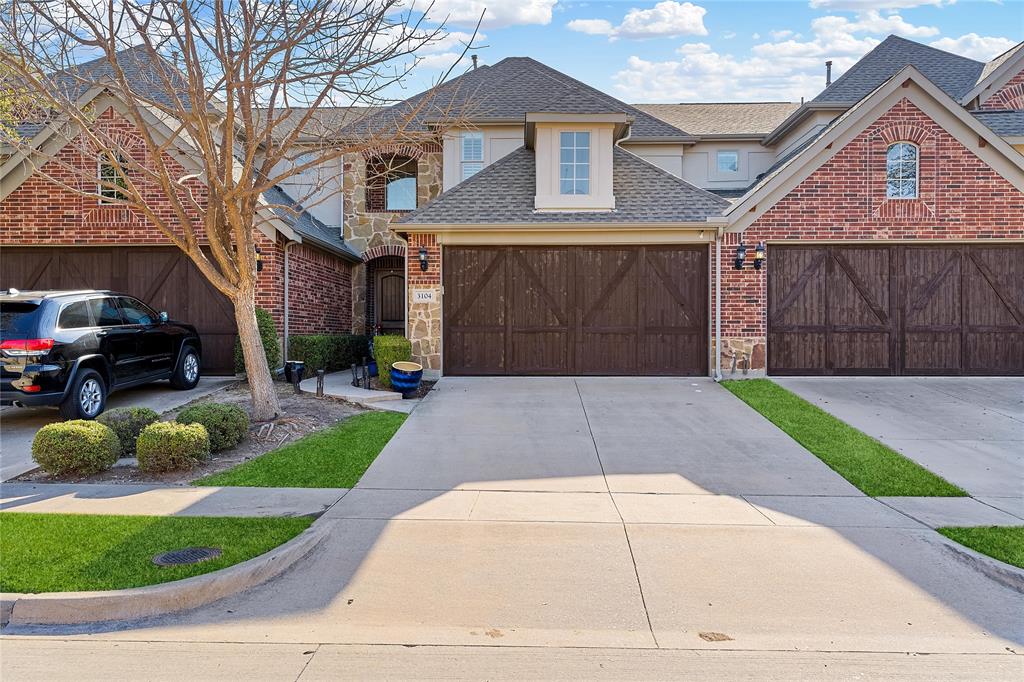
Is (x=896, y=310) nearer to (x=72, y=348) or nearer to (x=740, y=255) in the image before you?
(x=740, y=255)

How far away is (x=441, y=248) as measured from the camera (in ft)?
42.3

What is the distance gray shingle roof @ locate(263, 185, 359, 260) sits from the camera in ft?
44.1

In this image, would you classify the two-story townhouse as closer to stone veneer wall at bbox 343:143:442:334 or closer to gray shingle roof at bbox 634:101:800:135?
stone veneer wall at bbox 343:143:442:334

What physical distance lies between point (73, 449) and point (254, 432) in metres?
2.09

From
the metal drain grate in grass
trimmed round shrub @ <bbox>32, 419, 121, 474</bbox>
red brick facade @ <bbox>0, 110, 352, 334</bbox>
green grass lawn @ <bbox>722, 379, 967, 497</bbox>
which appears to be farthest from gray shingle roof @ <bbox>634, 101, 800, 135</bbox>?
the metal drain grate in grass

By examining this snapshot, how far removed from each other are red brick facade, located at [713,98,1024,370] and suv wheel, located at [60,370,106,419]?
10.6 meters

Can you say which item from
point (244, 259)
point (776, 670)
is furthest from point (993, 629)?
point (244, 259)

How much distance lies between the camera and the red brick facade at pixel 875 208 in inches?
485

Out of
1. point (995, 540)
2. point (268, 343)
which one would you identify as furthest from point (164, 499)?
point (995, 540)

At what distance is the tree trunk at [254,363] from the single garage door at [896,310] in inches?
369

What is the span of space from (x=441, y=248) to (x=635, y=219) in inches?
153

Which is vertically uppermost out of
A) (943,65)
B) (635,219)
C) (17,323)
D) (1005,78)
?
(943,65)

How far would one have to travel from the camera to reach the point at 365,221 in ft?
56.9

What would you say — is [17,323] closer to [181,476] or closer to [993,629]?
[181,476]
